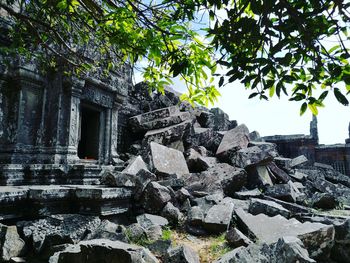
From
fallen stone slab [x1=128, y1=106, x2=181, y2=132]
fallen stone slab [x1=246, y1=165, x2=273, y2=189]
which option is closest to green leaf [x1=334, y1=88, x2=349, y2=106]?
fallen stone slab [x1=246, y1=165, x2=273, y2=189]

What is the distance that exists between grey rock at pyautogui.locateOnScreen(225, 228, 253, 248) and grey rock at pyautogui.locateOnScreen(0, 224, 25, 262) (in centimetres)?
220

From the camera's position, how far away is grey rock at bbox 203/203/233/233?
10.6ft

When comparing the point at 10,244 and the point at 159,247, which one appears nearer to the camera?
the point at 10,244

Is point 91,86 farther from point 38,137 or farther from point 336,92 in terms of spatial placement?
point 336,92

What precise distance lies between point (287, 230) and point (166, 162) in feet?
9.17

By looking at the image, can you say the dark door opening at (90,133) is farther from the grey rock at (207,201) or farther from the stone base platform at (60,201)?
the grey rock at (207,201)

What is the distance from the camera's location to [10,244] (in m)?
2.59

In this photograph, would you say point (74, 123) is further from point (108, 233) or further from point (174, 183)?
point (108, 233)

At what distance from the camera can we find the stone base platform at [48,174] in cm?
412

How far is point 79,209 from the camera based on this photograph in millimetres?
3408

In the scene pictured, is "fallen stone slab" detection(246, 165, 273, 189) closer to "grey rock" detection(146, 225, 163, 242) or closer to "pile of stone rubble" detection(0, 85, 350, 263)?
"pile of stone rubble" detection(0, 85, 350, 263)

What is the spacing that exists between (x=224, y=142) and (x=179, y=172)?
2371mm

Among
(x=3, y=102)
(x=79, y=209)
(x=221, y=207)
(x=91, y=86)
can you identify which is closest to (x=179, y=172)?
(x=221, y=207)

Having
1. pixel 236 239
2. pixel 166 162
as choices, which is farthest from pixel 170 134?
pixel 236 239
